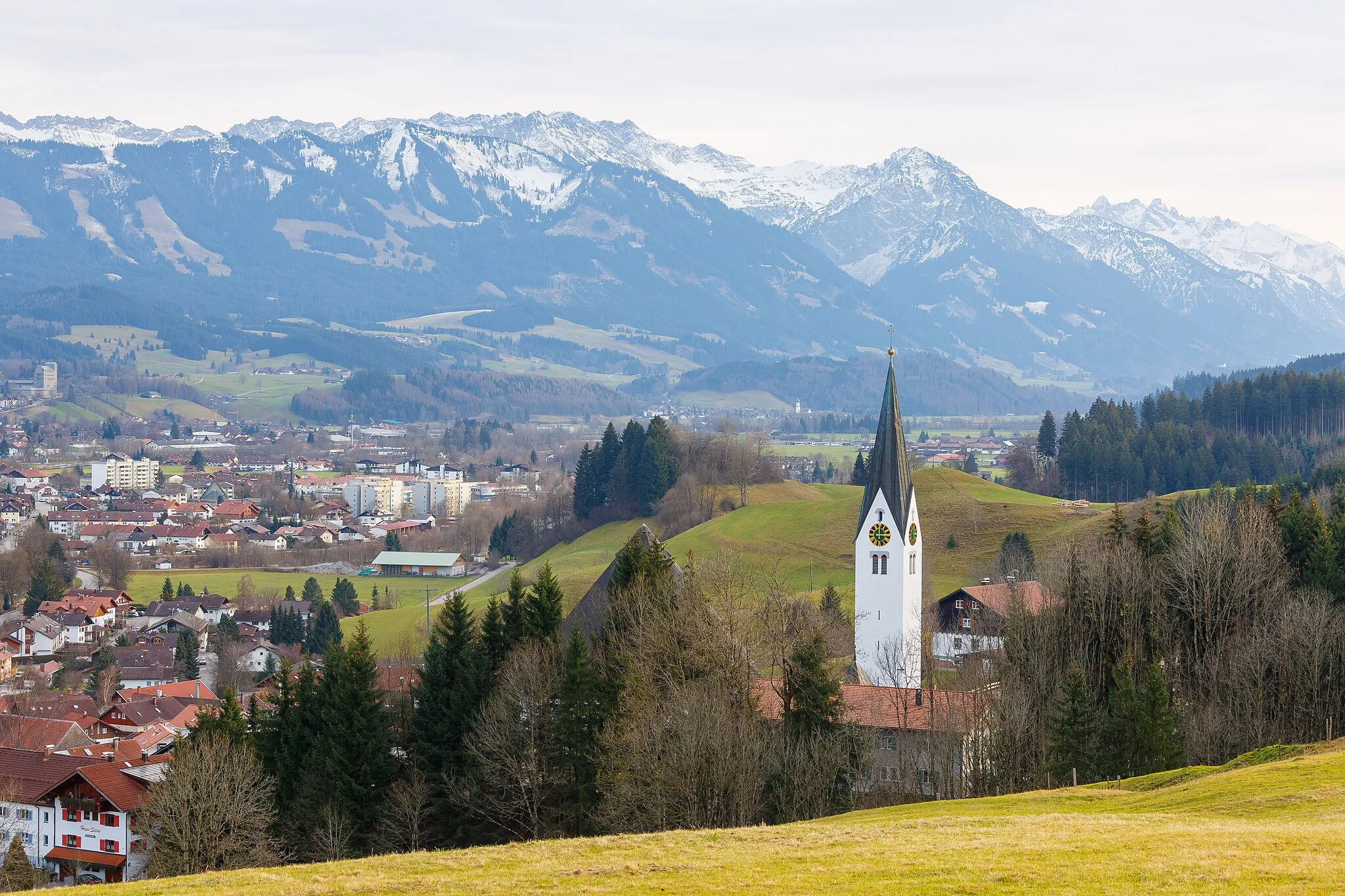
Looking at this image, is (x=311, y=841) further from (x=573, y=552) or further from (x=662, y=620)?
(x=573, y=552)

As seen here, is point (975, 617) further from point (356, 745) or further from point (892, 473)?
point (356, 745)

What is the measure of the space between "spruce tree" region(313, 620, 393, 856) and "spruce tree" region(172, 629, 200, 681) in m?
51.4

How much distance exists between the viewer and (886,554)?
6662cm

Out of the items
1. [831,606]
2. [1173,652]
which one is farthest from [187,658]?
[1173,652]

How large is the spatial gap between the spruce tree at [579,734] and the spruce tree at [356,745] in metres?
5.93

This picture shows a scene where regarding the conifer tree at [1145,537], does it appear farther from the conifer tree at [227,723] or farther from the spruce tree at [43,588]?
the spruce tree at [43,588]

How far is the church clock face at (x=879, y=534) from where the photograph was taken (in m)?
66.8

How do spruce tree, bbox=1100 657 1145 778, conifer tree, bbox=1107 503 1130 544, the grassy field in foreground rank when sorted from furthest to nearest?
1. conifer tree, bbox=1107 503 1130 544
2. spruce tree, bbox=1100 657 1145 778
3. the grassy field in foreground

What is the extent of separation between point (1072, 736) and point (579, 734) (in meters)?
15.6

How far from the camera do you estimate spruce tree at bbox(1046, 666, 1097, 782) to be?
150ft

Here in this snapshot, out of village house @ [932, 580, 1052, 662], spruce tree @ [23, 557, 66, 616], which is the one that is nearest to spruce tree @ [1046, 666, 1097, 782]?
village house @ [932, 580, 1052, 662]

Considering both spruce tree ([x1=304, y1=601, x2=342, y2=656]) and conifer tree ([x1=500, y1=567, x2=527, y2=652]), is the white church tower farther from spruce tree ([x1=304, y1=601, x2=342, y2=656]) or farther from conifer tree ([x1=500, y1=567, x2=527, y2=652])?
spruce tree ([x1=304, y1=601, x2=342, y2=656])

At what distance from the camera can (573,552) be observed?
124062 mm

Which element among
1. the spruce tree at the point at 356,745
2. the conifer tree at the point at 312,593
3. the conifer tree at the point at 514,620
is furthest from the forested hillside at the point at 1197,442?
the spruce tree at the point at 356,745
